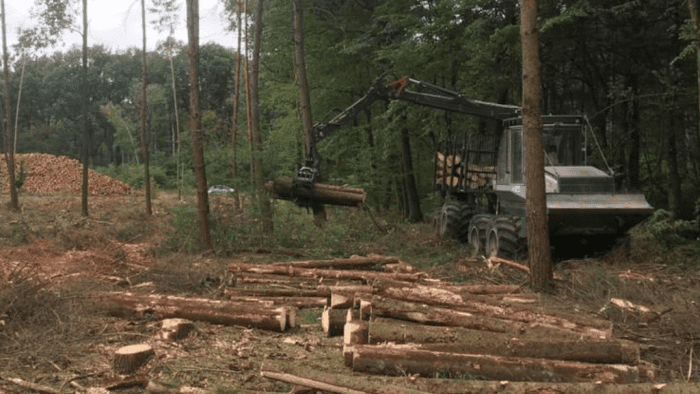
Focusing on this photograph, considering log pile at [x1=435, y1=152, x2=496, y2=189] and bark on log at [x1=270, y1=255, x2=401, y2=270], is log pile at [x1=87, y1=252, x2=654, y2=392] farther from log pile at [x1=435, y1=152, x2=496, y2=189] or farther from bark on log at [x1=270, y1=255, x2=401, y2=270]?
log pile at [x1=435, y1=152, x2=496, y2=189]

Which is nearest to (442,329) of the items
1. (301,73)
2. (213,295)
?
(213,295)

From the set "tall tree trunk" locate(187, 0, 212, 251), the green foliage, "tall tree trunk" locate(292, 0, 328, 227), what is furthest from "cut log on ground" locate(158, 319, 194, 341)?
the green foliage

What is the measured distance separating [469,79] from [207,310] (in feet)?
52.6

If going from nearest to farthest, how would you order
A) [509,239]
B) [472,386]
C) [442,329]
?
1. [472,386]
2. [442,329]
3. [509,239]

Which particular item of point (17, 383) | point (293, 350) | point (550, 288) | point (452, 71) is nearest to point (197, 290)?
point (293, 350)

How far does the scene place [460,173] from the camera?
17.3 meters

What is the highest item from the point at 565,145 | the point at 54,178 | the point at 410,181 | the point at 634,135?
the point at 634,135

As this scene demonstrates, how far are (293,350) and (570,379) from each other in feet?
9.60

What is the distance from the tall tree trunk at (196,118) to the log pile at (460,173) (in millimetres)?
6942

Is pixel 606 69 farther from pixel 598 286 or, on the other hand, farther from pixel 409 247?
pixel 598 286

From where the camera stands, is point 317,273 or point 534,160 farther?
point 317,273

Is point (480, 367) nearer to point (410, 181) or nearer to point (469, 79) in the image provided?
point (469, 79)

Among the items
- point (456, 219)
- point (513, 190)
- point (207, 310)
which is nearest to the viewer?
point (207, 310)

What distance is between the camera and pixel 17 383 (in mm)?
5305
